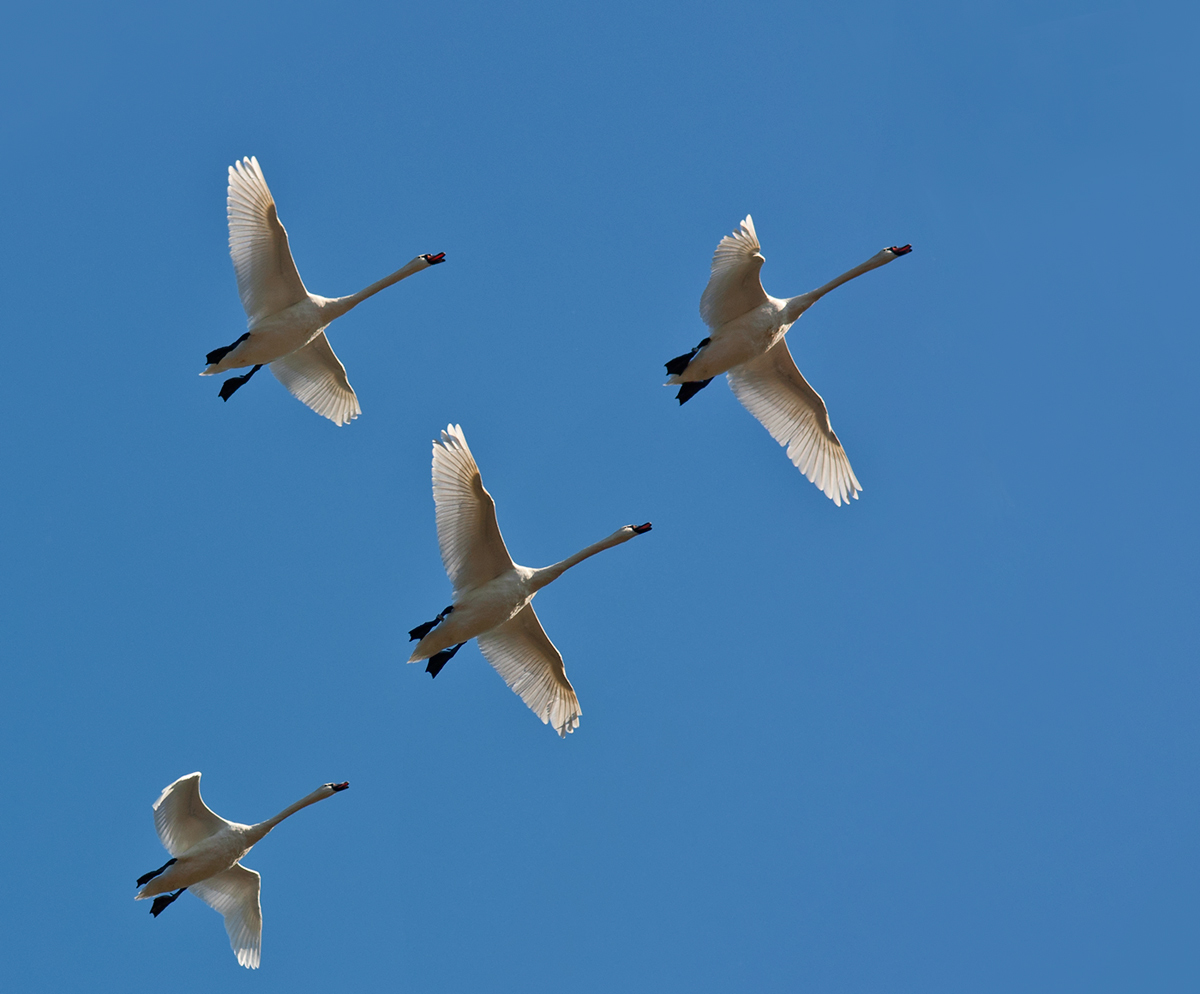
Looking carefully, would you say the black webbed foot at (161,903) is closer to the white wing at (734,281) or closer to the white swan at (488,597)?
the white swan at (488,597)

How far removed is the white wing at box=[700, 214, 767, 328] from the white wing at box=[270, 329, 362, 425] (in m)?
7.02

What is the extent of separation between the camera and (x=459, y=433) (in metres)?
25.5

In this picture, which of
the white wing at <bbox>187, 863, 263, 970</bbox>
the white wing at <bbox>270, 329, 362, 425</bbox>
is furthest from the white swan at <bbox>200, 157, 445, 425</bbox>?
the white wing at <bbox>187, 863, 263, 970</bbox>

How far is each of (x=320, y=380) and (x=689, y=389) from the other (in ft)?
22.2

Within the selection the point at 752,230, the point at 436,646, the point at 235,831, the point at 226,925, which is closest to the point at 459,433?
the point at 436,646

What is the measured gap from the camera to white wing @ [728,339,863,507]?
95.3 ft

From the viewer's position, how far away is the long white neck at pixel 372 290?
28.8 m

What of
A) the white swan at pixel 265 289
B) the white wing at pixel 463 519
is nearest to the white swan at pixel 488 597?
the white wing at pixel 463 519

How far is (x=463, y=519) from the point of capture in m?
25.9

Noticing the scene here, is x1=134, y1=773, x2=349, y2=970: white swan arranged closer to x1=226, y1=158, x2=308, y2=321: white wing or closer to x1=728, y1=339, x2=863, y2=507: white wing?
x1=226, y1=158, x2=308, y2=321: white wing

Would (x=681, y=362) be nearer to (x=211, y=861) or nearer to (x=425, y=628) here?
(x=425, y=628)

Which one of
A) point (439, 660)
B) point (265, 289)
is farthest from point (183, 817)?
point (265, 289)

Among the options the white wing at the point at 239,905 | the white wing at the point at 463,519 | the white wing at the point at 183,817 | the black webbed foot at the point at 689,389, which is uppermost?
the black webbed foot at the point at 689,389

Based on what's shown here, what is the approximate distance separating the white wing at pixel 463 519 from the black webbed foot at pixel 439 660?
1172 mm
